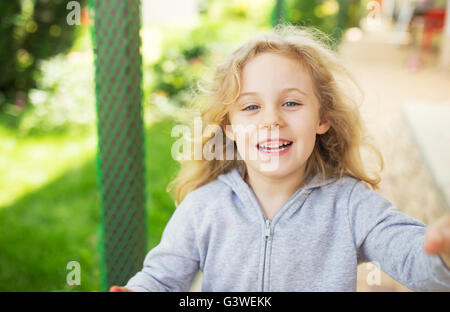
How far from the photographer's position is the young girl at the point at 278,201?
154 cm

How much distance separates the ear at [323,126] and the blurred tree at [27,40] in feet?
15.6

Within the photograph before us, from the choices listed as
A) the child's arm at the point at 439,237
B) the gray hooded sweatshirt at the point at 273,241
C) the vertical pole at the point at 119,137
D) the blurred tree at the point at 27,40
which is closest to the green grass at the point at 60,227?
the vertical pole at the point at 119,137

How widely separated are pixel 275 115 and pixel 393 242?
488 millimetres

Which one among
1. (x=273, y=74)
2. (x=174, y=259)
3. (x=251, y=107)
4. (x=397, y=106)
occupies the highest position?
(x=397, y=106)

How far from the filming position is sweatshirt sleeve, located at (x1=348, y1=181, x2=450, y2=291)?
3.92 ft

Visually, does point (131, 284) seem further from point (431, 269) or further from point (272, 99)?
point (431, 269)

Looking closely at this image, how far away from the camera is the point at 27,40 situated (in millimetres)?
6020

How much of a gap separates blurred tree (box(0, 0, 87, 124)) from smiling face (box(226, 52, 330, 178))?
477 cm

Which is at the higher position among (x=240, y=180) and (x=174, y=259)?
(x=240, y=180)

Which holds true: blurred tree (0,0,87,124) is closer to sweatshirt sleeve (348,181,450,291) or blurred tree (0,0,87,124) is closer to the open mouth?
the open mouth

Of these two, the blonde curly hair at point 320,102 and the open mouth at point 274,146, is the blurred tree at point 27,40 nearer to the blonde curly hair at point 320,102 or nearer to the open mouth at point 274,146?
the blonde curly hair at point 320,102

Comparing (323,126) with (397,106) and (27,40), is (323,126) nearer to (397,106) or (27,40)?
(397,106)

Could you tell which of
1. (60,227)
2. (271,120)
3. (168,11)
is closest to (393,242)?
(271,120)

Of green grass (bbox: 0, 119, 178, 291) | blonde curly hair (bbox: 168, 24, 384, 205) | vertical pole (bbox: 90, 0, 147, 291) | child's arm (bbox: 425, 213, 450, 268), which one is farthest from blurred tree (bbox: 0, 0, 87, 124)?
child's arm (bbox: 425, 213, 450, 268)
